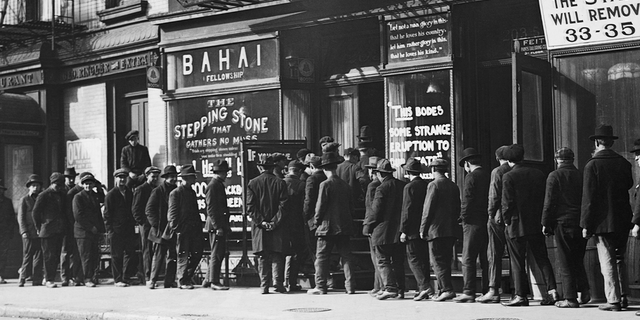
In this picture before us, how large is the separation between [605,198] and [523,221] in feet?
3.57

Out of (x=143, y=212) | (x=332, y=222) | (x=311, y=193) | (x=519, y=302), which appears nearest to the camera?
(x=519, y=302)

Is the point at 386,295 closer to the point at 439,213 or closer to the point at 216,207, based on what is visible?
the point at 439,213

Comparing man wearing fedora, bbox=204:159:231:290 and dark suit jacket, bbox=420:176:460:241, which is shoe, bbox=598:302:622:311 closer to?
dark suit jacket, bbox=420:176:460:241

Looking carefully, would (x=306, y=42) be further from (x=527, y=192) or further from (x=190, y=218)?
(x=527, y=192)

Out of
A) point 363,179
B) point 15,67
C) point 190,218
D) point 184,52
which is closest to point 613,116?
point 363,179

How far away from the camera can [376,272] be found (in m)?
15.9

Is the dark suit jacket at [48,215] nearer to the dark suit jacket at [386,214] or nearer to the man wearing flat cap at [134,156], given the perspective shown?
the man wearing flat cap at [134,156]

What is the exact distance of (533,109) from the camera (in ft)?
51.1

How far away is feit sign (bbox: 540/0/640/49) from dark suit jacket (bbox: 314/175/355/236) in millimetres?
3729

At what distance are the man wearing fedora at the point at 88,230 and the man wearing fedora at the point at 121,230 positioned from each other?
0.41 m

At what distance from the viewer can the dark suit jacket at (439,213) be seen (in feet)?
47.9

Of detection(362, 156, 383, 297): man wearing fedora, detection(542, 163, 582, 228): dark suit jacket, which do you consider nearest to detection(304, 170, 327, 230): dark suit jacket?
detection(362, 156, 383, 297): man wearing fedora

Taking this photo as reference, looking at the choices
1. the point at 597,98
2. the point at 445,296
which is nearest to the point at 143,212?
the point at 445,296

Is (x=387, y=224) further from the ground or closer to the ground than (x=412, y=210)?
closer to the ground
